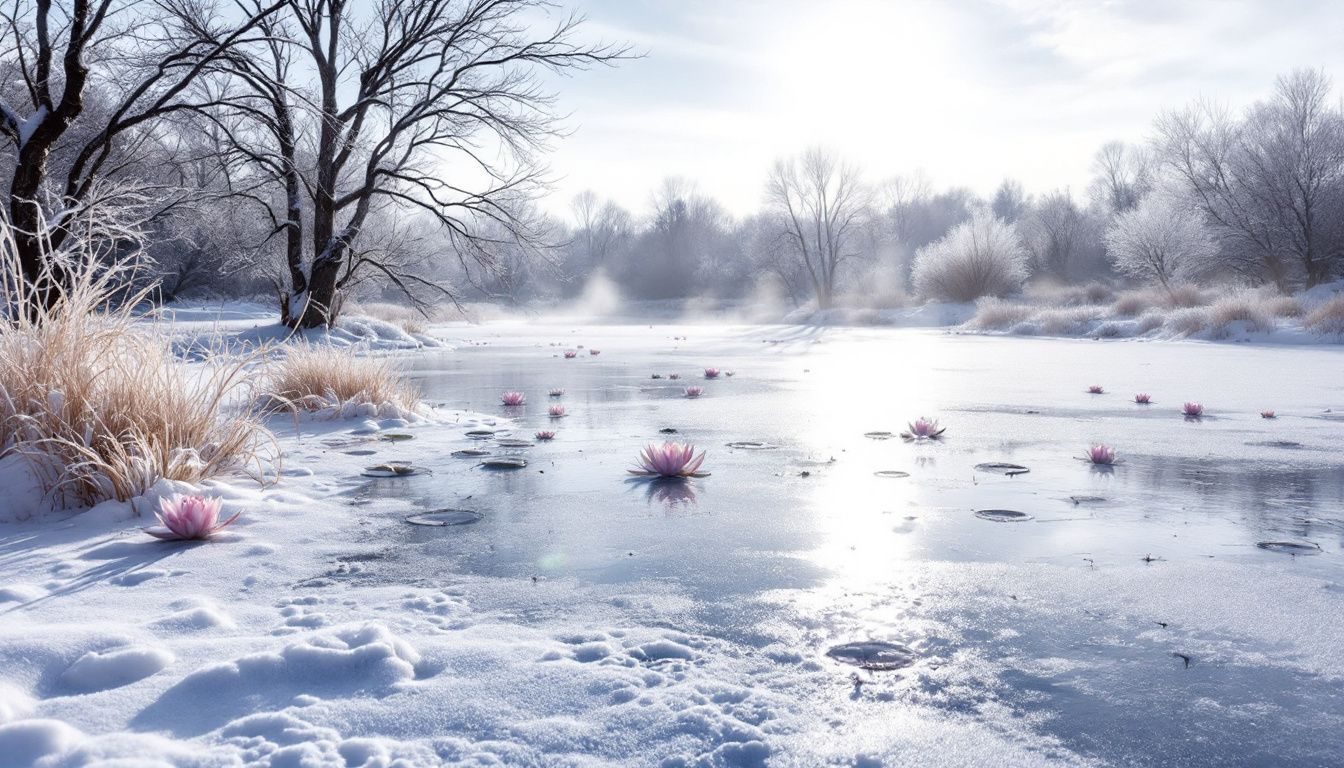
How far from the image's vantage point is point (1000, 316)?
2645cm

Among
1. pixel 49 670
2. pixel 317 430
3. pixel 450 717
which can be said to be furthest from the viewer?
pixel 317 430

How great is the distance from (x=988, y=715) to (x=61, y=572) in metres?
2.69

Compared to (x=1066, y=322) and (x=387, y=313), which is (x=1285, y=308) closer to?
(x=1066, y=322)

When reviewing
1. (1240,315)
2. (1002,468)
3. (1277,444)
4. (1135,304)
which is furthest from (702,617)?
(1135,304)

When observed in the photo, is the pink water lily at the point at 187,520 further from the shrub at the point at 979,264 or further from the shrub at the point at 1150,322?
the shrub at the point at 979,264

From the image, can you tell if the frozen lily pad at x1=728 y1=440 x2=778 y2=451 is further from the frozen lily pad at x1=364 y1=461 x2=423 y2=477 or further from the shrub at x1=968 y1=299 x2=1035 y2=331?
the shrub at x1=968 y1=299 x2=1035 y2=331

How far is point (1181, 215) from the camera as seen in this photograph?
31.8m

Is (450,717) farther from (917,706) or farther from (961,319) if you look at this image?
(961,319)

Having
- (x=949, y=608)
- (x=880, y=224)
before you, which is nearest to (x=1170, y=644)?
(x=949, y=608)

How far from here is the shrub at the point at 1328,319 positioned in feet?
53.3

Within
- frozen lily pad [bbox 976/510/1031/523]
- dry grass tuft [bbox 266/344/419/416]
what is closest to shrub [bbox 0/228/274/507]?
dry grass tuft [bbox 266/344/419/416]

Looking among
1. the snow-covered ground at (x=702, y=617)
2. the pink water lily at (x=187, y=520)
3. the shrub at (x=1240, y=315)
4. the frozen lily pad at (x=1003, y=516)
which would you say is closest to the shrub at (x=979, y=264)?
the shrub at (x=1240, y=315)

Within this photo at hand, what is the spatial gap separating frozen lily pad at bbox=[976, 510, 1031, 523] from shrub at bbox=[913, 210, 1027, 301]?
32.6 meters

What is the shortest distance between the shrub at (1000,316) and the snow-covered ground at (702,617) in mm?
22222
